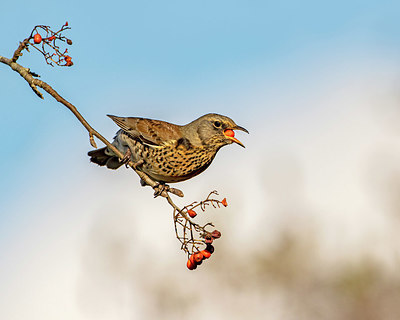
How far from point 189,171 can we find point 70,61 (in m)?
1.77

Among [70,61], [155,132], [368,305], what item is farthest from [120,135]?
[368,305]

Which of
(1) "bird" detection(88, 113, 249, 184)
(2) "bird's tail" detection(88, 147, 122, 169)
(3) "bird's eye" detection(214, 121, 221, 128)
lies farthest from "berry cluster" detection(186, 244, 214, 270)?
(2) "bird's tail" detection(88, 147, 122, 169)

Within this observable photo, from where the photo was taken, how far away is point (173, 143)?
216 inches

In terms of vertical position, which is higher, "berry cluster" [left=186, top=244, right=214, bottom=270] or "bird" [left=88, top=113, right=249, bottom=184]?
"bird" [left=88, top=113, right=249, bottom=184]

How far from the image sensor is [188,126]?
573 centimetres

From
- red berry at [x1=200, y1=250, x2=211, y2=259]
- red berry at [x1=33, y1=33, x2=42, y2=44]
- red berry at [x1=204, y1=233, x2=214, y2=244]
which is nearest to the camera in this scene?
red berry at [x1=33, y1=33, x2=42, y2=44]

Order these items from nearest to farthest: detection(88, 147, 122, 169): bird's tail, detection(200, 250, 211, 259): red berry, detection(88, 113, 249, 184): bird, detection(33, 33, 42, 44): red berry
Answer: detection(33, 33, 42, 44): red berry → detection(200, 250, 211, 259): red berry → detection(88, 113, 249, 184): bird → detection(88, 147, 122, 169): bird's tail

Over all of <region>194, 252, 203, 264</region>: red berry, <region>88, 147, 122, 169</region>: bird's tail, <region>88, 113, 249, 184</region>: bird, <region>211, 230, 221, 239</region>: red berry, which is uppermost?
<region>88, 113, 249, 184</region>: bird

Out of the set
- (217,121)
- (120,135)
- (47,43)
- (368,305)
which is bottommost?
(47,43)

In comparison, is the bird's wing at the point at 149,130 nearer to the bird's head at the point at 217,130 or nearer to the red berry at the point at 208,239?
the bird's head at the point at 217,130

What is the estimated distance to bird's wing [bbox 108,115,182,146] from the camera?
5.45m

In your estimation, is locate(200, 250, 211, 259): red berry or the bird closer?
locate(200, 250, 211, 259): red berry

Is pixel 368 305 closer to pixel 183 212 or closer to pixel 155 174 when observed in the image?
pixel 155 174

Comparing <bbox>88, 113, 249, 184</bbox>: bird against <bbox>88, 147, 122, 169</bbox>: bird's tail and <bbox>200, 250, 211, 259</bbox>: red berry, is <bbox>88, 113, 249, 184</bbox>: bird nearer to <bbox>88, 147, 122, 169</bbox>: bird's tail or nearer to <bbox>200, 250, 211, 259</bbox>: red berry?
<bbox>88, 147, 122, 169</bbox>: bird's tail
